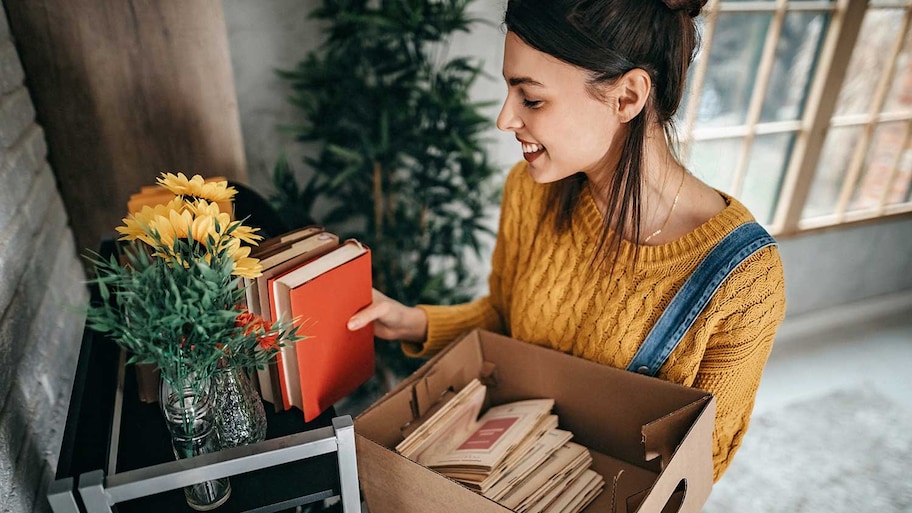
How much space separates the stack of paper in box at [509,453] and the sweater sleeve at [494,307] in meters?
0.23

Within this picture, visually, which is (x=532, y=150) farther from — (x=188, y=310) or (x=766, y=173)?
(x=766, y=173)

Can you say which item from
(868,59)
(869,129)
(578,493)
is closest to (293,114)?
(578,493)

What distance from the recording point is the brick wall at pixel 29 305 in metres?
0.80

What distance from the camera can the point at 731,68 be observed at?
2.36 metres

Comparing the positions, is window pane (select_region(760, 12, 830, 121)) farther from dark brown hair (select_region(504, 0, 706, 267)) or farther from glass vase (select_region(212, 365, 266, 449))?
glass vase (select_region(212, 365, 266, 449))

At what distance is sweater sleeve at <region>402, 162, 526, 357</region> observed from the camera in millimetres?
1242

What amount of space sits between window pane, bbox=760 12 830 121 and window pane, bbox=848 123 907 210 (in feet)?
1.74

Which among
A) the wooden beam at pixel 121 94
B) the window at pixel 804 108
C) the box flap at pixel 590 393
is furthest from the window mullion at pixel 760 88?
the wooden beam at pixel 121 94

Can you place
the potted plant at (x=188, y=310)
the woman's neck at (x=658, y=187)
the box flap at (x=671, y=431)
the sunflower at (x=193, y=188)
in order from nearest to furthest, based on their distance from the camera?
the potted plant at (x=188, y=310) → the sunflower at (x=193, y=188) → the box flap at (x=671, y=431) → the woman's neck at (x=658, y=187)

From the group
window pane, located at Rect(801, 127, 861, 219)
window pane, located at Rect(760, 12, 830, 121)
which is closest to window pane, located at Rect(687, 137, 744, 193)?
window pane, located at Rect(760, 12, 830, 121)

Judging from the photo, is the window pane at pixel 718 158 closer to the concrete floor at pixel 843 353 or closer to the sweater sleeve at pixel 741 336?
the concrete floor at pixel 843 353

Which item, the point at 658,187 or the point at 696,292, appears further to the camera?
the point at 658,187

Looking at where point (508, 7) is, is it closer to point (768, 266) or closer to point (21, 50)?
point (768, 266)

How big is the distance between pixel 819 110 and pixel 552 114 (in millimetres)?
2081
